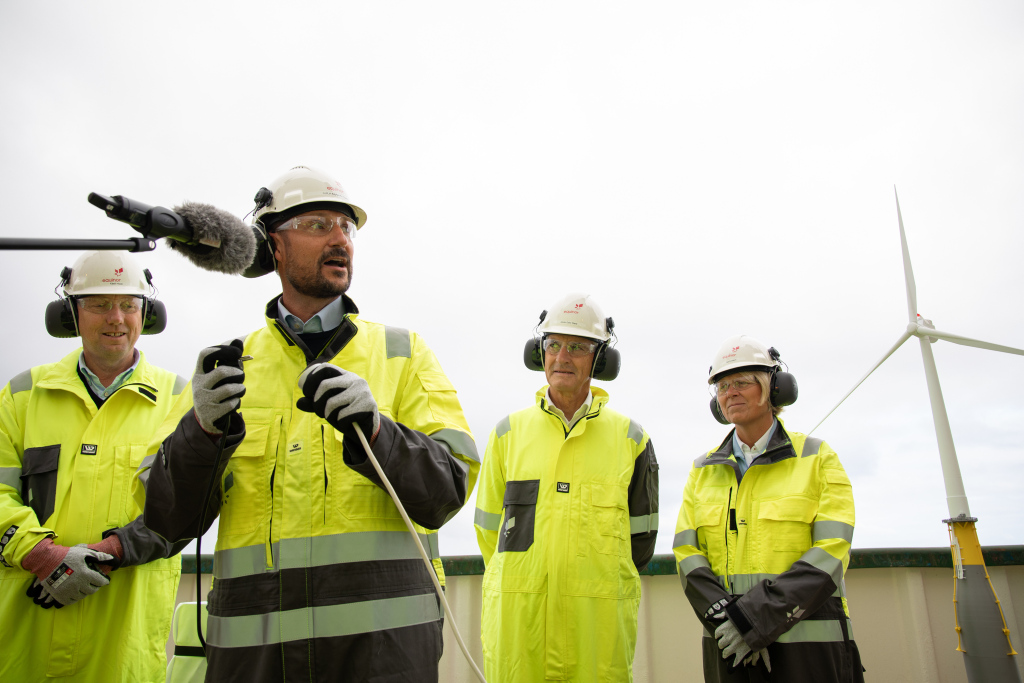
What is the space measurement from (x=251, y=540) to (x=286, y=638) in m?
0.33

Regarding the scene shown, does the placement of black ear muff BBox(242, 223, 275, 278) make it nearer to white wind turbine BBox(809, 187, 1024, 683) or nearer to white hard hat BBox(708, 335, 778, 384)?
white hard hat BBox(708, 335, 778, 384)

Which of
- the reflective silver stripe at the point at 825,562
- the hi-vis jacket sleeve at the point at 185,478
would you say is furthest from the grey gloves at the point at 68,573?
the reflective silver stripe at the point at 825,562

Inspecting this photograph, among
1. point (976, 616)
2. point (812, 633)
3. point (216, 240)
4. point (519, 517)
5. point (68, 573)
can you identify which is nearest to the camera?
point (216, 240)

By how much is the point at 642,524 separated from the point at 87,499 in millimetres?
3001

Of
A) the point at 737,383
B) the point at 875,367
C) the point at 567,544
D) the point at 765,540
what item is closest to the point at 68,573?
the point at 567,544

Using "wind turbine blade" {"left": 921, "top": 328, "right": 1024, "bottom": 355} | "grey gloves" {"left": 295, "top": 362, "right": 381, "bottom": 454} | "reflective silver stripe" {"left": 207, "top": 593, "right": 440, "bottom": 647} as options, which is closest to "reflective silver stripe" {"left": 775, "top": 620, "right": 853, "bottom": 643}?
"reflective silver stripe" {"left": 207, "top": 593, "right": 440, "bottom": 647}

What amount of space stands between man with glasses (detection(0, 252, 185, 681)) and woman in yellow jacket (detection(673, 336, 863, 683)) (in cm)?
281

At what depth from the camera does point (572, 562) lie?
3498 mm

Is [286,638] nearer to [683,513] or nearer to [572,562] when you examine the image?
[572,562]

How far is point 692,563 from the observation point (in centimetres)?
378

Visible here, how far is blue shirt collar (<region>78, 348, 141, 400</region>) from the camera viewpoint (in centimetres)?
365

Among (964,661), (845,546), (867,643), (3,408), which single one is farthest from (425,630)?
(964,661)

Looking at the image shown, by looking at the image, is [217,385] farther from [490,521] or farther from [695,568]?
[695,568]

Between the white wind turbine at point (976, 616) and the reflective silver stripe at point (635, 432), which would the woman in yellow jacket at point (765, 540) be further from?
the white wind turbine at point (976, 616)
